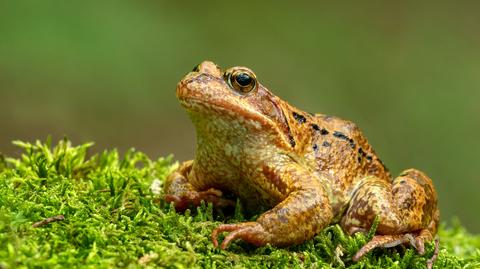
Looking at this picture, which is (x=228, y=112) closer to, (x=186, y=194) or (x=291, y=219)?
(x=186, y=194)

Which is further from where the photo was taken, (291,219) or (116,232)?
(291,219)

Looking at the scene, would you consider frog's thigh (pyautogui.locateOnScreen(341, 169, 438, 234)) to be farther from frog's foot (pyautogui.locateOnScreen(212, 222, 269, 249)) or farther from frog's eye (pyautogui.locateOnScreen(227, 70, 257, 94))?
frog's eye (pyautogui.locateOnScreen(227, 70, 257, 94))

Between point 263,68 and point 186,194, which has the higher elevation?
point 263,68

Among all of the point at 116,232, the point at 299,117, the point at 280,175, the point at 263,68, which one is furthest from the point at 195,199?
the point at 263,68

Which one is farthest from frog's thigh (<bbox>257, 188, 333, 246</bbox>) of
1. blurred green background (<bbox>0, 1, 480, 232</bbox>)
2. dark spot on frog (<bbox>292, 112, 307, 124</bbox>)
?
blurred green background (<bbox>0, 1, 480, 232</bbox>)

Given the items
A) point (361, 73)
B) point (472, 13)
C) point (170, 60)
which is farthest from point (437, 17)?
point (170, 60)

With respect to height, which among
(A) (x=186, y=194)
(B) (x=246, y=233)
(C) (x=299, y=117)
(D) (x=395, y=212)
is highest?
(C) (x=299, y=117)

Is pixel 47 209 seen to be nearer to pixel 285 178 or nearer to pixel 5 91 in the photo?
pixel 285 178
